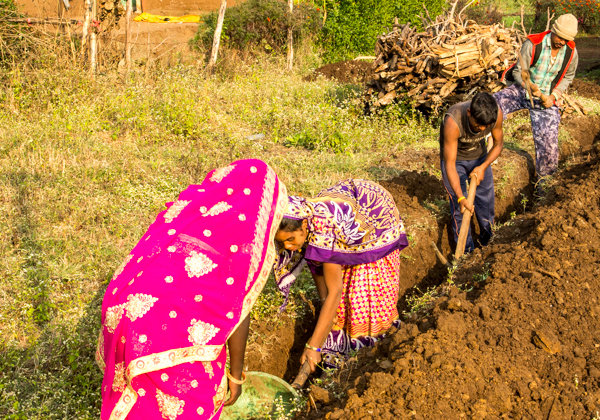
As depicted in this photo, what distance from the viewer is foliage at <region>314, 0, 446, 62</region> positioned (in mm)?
11617

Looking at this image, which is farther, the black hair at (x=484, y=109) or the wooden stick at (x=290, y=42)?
the wooden stick at (x=290, y=42)

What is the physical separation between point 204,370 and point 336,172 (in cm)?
396

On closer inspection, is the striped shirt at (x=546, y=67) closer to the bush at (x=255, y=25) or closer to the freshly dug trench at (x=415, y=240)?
the freshly dug trench at (x=415, y=240)

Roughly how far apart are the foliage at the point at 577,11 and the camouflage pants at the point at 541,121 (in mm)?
12450

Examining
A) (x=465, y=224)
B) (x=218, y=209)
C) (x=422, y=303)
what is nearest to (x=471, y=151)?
(x=465, y=224)

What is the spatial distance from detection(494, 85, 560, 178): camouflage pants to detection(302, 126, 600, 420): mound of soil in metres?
2.09

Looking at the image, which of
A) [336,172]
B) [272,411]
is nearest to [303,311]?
[272,411]

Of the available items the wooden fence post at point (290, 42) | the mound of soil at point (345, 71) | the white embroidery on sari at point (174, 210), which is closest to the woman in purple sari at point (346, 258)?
the white embroidery on sari at point (174, 210)

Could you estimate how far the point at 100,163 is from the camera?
17.8ft

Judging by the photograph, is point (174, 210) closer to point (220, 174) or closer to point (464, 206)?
point (220, 174)

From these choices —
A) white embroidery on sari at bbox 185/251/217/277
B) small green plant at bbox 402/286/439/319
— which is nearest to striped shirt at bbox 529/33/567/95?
small green plant at bbox 402/286/439/319

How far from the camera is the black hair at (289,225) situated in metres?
2.59

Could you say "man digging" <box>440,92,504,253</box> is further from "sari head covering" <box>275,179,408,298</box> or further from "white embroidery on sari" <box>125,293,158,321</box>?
"white embroidery on sari" <box>125,293,158,321</box>

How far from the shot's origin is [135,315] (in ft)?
6.81
